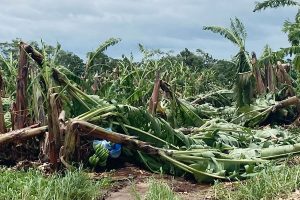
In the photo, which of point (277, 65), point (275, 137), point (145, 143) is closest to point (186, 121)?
point (275, 137)

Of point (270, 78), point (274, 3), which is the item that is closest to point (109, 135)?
point (274, 3)

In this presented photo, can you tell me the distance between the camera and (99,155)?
671 centimetres

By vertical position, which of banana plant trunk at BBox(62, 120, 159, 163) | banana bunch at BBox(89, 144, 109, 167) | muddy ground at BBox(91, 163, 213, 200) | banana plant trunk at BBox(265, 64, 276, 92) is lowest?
muddy ground at BBox(91, 163, 213, 200)

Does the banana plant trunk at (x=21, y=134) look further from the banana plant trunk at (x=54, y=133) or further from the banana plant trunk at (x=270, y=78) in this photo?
the banana plant trunk at (x=270, y=78)

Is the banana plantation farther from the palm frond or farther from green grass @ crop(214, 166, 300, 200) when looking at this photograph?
the palm frond

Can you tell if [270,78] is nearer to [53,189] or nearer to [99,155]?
[99,155]

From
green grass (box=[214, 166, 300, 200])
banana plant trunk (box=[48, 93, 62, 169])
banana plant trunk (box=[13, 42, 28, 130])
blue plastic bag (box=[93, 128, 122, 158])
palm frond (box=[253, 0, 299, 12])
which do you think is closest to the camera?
green grass (box=[214, 166, 300, 200])

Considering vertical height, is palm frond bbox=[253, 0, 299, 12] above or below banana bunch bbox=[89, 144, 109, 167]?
above

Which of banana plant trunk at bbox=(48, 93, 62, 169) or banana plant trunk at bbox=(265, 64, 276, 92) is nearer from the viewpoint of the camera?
banana plant trunk at bbox=(48, 93, 62, 169)

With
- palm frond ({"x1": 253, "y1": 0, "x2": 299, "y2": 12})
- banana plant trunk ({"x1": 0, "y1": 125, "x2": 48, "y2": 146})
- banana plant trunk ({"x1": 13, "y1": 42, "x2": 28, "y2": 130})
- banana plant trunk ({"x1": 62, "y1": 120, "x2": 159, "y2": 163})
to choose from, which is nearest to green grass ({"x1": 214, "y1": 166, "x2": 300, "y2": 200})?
banana plant trunk ({"x1": 62, "y1": 120, "x2": 159, "y2": 163})

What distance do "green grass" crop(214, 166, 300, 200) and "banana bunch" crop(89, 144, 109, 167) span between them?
1943mm

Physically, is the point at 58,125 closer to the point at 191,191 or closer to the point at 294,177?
the point at 191,191

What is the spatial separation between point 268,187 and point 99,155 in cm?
261

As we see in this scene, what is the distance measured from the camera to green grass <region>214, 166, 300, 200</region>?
15.2 ft
